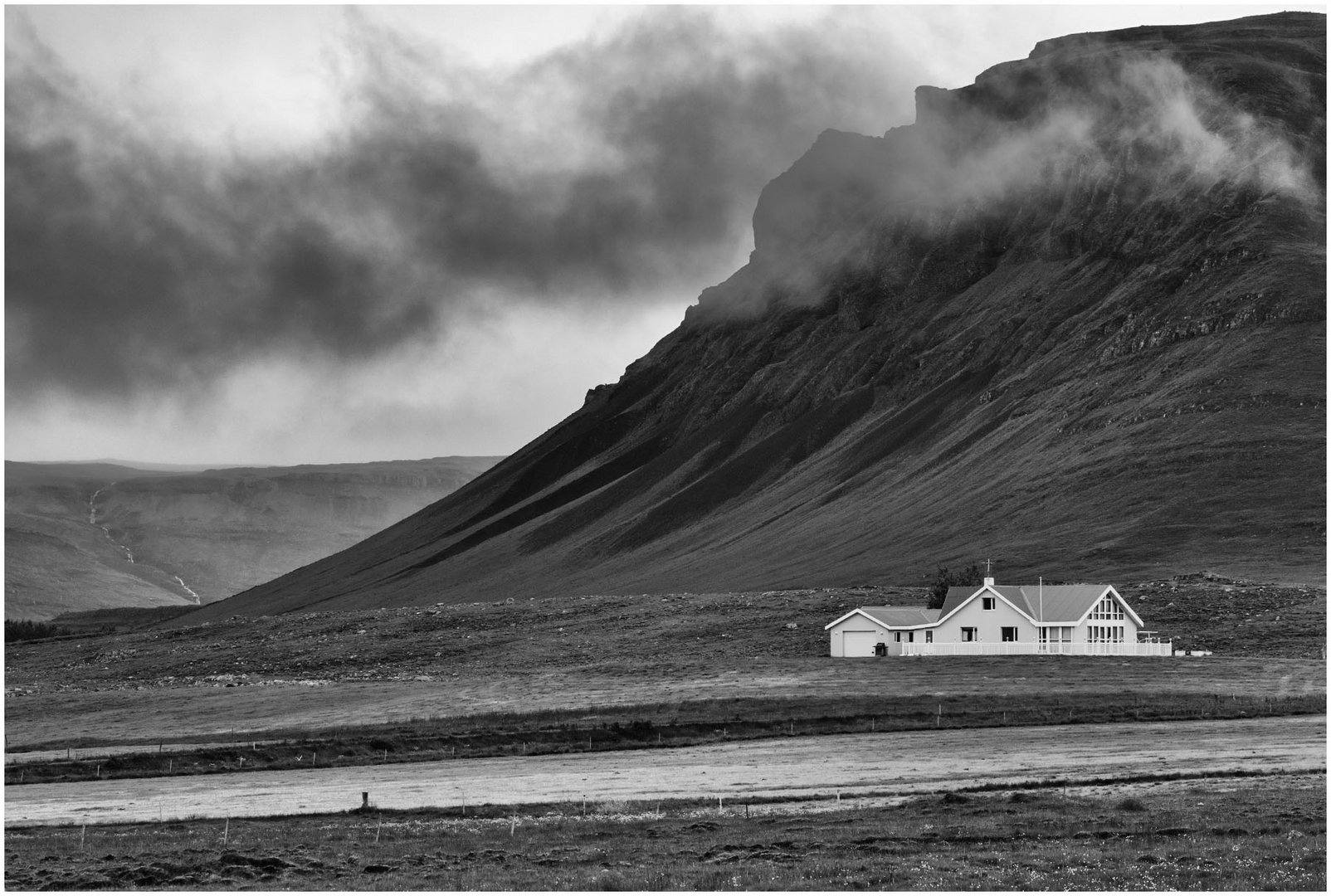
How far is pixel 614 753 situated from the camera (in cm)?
6994

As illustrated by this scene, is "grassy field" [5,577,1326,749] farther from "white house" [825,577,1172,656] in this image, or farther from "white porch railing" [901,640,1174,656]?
"white porch railing" [901,640,1174,656]

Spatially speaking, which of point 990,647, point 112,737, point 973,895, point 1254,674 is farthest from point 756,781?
point 990,647

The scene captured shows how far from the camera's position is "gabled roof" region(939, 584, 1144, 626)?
122 metres

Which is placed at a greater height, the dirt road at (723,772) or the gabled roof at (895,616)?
the gabled roof at (895,616)

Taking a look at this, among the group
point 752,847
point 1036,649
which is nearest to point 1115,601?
point 1036,649

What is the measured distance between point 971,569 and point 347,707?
7085cm

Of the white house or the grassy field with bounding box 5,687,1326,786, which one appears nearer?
the grassy field with bounding box 5,687,1326,786

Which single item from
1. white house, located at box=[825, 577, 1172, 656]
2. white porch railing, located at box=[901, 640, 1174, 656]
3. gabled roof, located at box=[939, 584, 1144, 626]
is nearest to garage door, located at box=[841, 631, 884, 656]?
white house, located at box=[825, 577, 1172, 656]

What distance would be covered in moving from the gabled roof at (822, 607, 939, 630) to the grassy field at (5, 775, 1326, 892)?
7384 centimetres

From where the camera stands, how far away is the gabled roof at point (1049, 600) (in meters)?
122

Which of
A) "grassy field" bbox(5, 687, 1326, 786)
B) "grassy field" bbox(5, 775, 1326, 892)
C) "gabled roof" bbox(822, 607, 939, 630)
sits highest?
"gabled roof" bbox(822, 607, 939, 630)

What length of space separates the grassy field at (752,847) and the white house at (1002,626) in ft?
239

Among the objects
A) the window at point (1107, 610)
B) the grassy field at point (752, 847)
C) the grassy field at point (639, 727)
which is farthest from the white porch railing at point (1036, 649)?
the grassy field at point (752, 847)

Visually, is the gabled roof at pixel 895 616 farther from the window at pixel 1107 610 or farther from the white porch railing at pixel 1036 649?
the window at pixel 1107 610
